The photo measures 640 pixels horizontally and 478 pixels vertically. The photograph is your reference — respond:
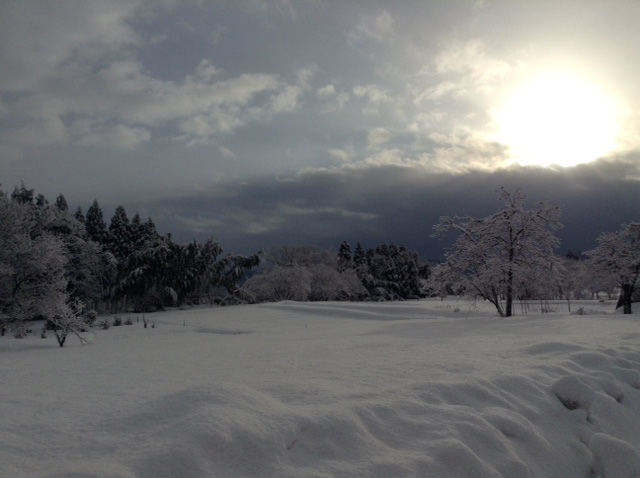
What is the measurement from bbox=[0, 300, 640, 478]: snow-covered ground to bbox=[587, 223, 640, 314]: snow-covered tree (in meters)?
20.0

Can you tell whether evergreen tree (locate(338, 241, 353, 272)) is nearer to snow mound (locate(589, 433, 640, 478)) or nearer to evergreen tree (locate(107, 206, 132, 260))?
evergreen tree (locate(107, 206, 132, 260))

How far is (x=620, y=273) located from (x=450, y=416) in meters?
25.1

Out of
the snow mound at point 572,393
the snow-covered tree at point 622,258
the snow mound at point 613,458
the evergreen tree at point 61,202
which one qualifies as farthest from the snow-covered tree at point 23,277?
the evergreen tree at point 61,202

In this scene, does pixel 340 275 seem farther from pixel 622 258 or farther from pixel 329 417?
pixel 329 417

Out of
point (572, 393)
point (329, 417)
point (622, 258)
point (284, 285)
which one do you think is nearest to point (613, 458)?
point (572, 393)

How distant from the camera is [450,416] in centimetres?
432

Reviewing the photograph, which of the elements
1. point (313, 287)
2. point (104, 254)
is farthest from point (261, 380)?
point (313, 287)

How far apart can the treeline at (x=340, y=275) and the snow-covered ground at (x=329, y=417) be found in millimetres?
42530

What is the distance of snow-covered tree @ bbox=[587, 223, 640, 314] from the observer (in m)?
23.8

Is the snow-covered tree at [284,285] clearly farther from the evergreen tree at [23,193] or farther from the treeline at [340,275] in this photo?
the evergreen tree at [23,193]

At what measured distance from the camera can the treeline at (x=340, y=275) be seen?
5000 centimetres

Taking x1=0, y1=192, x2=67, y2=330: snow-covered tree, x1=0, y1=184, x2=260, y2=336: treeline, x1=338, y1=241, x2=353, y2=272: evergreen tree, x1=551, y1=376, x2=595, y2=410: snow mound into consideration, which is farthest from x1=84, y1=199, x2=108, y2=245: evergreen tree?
x1=551, y1=376, x2=595, y2=410: snow mound

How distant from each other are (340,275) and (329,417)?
195 ft

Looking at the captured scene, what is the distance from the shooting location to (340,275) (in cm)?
6303
